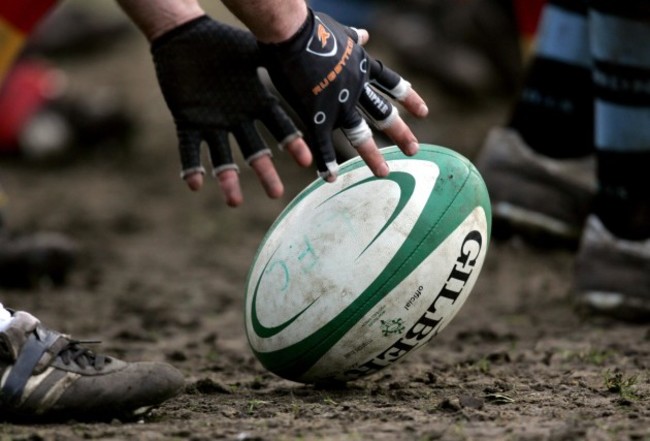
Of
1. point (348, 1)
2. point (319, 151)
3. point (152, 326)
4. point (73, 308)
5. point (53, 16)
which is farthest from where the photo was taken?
point (53, 16)

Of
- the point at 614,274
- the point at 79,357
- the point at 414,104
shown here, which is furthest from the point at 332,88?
the point at 614,274

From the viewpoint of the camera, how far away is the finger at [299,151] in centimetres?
285

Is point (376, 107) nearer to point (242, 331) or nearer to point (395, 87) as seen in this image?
point (395, 87)

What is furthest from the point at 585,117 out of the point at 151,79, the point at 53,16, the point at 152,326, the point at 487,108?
the point at 53,16

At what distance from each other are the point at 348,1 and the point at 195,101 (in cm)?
448

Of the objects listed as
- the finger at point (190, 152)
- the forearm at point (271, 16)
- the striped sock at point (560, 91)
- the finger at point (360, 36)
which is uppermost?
the forearm at point (271, 16)

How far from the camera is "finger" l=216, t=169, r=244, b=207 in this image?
9.55 feet

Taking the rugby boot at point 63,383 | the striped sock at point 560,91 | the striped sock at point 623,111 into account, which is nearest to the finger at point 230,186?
the rugby boot at point 63,383

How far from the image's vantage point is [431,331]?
2949 mm

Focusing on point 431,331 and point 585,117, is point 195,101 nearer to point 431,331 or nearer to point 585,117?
point 431,331

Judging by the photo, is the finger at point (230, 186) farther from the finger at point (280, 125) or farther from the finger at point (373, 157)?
the finger at point (373, 157)

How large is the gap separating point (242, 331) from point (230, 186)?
4.59 feet

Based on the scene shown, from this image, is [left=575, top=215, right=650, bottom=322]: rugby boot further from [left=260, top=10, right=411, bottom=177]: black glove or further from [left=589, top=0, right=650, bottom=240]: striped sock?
[left=260, top=10, right=411, bottom=177]: black glove

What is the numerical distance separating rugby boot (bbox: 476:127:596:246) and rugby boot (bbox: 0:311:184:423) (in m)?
2.33
